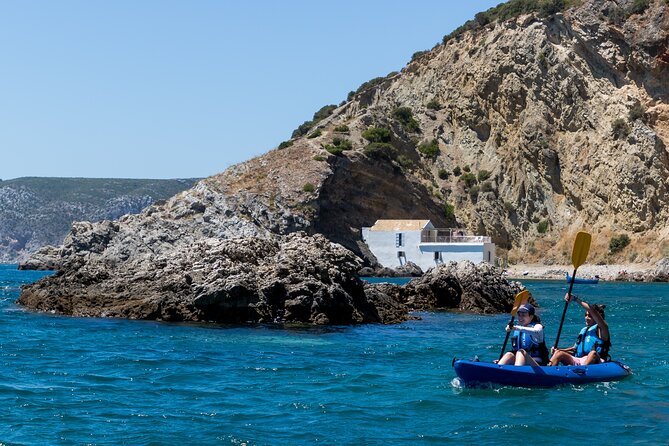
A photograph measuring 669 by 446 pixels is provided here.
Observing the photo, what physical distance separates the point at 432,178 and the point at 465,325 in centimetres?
5912

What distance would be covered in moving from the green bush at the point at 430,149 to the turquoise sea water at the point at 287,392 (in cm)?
6330

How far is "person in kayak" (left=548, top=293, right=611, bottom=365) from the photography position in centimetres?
1877

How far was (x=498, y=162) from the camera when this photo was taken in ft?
282

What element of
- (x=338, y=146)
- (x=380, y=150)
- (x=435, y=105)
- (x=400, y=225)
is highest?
(x=435, y=105)

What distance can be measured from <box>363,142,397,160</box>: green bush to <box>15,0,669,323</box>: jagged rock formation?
4.6 inches

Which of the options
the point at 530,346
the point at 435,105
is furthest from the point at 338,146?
the point at 530,346

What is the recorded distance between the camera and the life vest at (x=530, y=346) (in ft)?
60.3

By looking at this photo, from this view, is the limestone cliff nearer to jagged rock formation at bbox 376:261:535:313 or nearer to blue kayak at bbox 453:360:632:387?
jagged rock formation at bbox 376:261:535:313

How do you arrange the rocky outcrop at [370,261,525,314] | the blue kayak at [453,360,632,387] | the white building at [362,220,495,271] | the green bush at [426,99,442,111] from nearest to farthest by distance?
the blue kayak at [453,360,632,387]
the rocky outcrop at [370,261,525,314]
the white building at [362,220,495,271]
the green bush at [426,99,442,111]

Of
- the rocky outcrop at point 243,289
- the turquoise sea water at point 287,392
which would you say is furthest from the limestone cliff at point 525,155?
the turquoise sea water at point 287,392

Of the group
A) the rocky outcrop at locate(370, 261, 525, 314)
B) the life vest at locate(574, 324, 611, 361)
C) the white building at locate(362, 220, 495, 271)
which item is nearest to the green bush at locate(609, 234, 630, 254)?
the white building at locate(362, 220, 495, 271)

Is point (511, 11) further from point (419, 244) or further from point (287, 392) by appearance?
point (287, 392)

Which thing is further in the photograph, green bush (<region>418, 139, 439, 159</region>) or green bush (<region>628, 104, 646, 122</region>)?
green bush (<region>418, 139, 439, 159</region>)

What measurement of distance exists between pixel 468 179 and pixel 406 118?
1097cm
